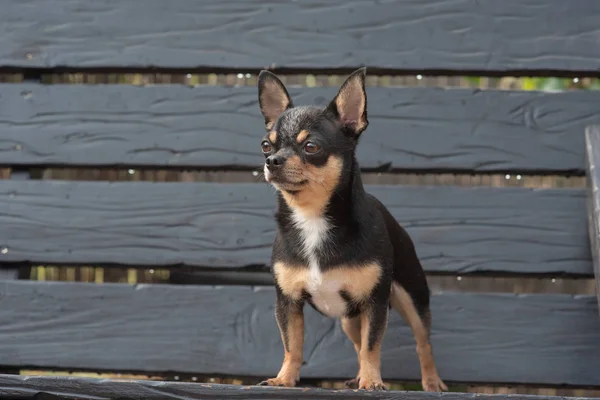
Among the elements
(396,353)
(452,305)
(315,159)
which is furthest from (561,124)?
(315,159)

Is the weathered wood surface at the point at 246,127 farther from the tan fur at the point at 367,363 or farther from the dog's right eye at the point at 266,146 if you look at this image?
the tan fur at the point at 367,363

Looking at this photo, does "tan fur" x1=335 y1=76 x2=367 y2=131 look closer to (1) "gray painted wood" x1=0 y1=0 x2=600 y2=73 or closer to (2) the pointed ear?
(2) the pointed ear

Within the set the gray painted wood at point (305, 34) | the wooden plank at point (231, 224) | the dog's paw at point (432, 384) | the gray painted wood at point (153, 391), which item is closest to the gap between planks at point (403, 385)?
the dog's paw at point (432, 384)

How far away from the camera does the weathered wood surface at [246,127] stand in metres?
3.05

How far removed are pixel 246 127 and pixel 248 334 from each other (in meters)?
0.78

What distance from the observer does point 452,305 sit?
3004 millimetres

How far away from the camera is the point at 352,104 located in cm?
233

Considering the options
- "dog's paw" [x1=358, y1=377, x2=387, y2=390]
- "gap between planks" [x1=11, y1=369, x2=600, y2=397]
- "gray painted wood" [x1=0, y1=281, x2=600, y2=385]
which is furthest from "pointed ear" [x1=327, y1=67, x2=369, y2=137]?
"gap between planks" [x1=11, y1=369, x2=600, y2=397]

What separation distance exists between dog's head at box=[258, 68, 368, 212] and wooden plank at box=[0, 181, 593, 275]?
77 cm

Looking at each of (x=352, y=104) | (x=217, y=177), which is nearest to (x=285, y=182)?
(x=352, y=104)

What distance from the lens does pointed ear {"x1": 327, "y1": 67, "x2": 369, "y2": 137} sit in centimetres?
231

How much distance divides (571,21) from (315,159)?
139 centimetres

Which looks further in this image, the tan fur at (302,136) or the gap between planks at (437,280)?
the gap between planks at (437,280)

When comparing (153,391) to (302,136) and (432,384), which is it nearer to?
(302,136)
